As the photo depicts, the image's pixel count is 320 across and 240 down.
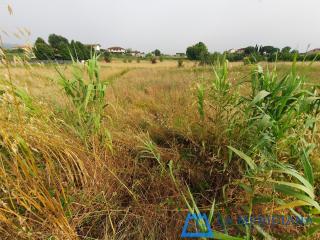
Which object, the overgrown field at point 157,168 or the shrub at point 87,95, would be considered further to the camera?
the shrub at point 87,95

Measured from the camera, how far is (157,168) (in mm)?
1651

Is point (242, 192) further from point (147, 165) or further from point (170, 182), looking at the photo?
point (147, 165)

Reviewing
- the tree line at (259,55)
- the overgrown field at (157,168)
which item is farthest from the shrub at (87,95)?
the tree line at (259,55)

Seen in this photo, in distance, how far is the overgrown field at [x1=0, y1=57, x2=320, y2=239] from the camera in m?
1.12

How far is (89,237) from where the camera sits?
3.82 feet

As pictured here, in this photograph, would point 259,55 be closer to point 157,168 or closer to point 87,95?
point 157,168

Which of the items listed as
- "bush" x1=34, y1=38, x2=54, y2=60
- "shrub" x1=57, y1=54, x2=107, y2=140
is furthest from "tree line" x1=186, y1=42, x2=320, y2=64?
"bush" x1=34, y1=38, x2=54, y2=60

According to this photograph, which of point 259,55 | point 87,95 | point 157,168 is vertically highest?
point 259,55

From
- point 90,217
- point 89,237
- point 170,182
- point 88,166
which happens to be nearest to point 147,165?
point 170,182

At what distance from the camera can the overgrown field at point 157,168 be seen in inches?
44.0

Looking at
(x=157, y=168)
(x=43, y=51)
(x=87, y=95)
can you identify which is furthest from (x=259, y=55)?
(x=43, y=51)

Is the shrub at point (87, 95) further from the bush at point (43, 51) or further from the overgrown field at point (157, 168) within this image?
the bush at point (43, 51)

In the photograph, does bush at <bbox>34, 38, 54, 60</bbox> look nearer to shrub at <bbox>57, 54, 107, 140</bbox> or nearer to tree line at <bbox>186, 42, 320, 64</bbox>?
shrub at <bbox>57, 54, 107, 140</bbox>

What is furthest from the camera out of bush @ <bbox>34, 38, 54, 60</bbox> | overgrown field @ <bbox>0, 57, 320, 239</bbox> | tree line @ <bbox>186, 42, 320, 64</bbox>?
tree line @ <bbox>186, 42, 320, 64</bbox>
